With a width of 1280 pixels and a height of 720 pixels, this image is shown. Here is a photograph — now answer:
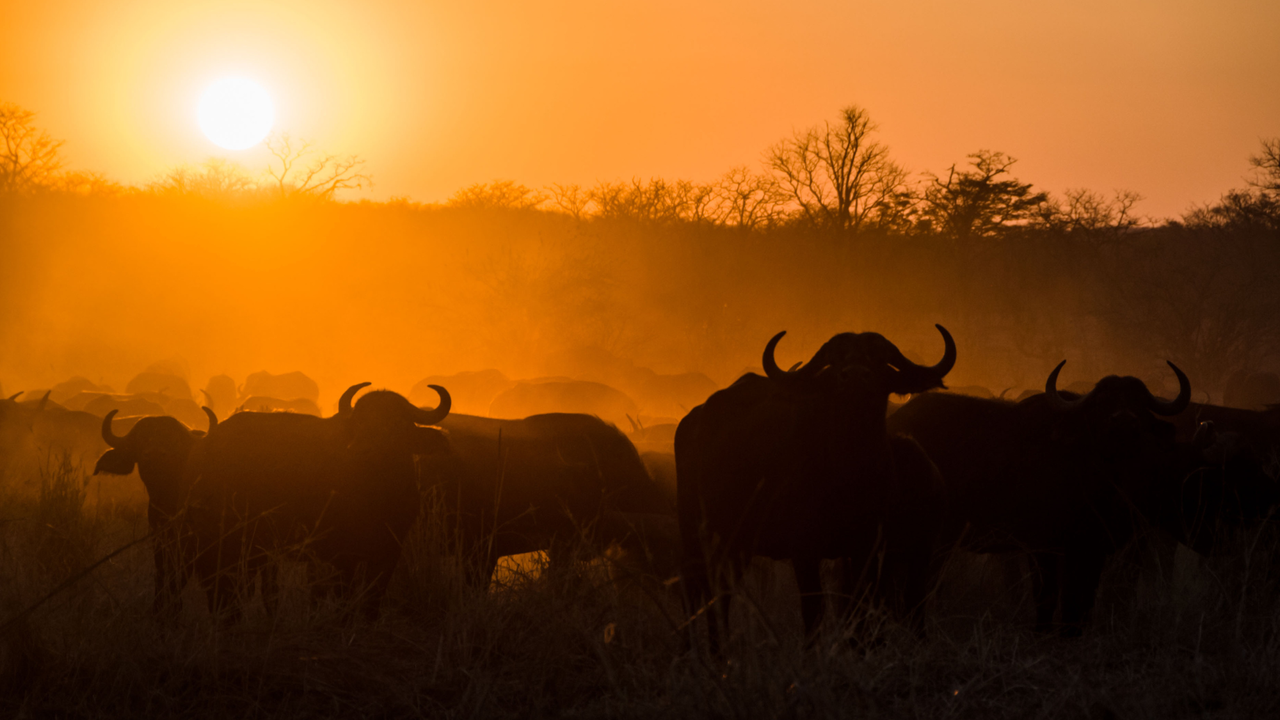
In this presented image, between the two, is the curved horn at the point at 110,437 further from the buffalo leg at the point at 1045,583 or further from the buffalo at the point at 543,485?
the buffalo leg at the point at 1045,583

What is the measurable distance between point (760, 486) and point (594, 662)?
112 centimetres

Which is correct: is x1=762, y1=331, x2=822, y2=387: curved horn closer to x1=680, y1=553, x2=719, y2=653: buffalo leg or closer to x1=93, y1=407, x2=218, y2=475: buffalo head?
x1=680, y1=553, x2=719, y2=653: buffalo leg

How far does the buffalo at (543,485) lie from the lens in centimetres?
752

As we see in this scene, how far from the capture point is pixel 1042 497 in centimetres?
616

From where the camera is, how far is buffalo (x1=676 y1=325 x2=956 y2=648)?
4.92 metres

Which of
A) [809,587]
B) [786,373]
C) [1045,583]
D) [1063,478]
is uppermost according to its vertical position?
[786,373]

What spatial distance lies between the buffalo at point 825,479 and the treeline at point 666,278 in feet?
73.4

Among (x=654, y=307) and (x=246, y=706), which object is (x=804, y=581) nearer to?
(x=246, y=706)

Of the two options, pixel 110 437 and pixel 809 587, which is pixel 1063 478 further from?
pixel 110 437

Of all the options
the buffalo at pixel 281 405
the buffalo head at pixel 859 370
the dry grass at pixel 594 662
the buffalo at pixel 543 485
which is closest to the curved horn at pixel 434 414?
the buffalo at pixel 543 485

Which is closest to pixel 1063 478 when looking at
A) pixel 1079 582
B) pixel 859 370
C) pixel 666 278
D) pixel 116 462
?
pixel 1079 582

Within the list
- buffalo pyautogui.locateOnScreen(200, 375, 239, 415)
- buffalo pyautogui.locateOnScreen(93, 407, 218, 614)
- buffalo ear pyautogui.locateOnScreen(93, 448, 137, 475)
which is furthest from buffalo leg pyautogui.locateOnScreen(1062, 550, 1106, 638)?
buffalo pyautogui.locateOnScreen(200, 375, 239, 415)

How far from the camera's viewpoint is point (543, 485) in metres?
8.08

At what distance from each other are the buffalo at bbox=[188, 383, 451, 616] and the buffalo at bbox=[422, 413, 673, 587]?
2.20ft
